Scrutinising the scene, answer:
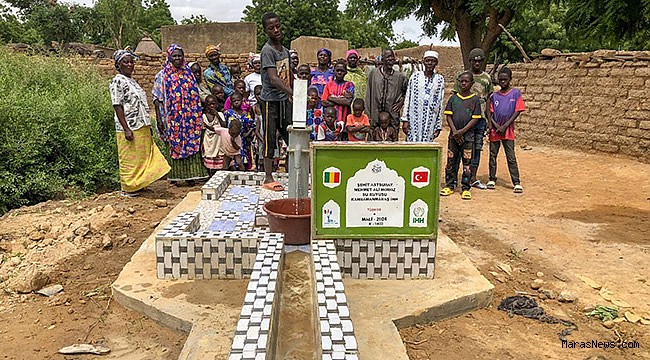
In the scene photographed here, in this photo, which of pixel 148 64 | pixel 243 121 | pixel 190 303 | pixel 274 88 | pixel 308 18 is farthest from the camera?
pixel 308 18

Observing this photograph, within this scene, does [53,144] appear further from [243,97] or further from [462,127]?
[462,127]

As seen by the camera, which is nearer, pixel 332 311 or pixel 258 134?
pixel 332 311

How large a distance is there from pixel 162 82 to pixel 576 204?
15.9ft

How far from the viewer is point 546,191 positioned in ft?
20.8

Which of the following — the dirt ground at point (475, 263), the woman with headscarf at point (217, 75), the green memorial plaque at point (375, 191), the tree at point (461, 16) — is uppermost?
the tree at point (461, 16)

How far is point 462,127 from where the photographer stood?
5855 mm

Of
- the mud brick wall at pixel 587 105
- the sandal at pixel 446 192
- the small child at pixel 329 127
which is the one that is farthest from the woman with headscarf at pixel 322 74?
the mud brick wall at pixel 587 105

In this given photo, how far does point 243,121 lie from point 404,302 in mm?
3789

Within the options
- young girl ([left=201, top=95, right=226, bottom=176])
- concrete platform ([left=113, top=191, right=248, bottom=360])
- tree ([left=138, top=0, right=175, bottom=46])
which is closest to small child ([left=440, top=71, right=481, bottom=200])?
young girl ([left=201, top=95, right=226, bottom=176])

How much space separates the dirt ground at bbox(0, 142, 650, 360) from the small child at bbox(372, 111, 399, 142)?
3.54ft

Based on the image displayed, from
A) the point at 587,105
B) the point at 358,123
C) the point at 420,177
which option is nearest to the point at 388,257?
the point at 420,177

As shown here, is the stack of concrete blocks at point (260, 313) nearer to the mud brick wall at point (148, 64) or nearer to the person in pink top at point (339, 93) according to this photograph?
the person in pink top at point (339, 93)

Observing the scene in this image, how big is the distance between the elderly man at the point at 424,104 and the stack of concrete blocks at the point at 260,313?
3.52m

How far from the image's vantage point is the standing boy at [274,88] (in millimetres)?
4332
